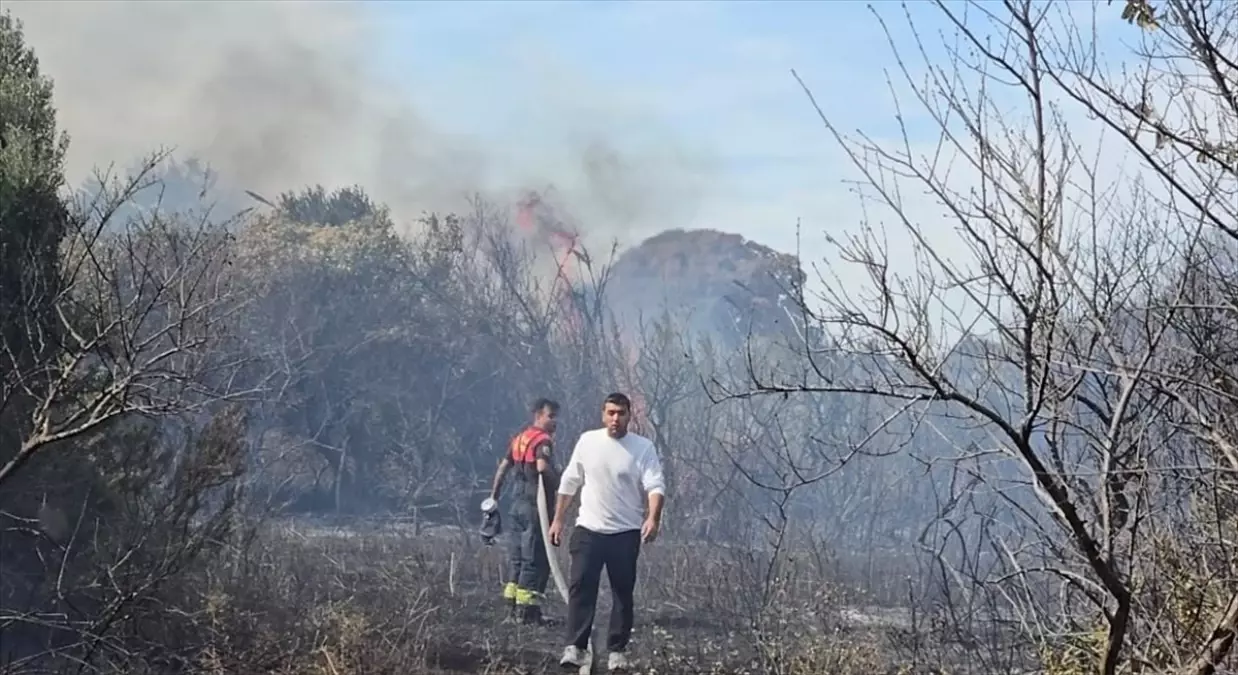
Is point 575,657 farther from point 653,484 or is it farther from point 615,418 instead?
point 615,418

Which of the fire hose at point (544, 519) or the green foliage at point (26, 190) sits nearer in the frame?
the green foliage at point (26, 190)

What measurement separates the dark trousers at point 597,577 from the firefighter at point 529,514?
1683 mm

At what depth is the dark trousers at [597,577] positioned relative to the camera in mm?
7934

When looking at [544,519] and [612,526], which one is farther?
[544,519]

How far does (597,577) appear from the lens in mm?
7980

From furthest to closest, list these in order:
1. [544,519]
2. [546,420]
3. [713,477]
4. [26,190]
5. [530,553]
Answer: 1. [713,477]
2. [546,420]
3. [530,553]
4. [544,519]
5. [26,190]

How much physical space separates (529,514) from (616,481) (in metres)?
1.88

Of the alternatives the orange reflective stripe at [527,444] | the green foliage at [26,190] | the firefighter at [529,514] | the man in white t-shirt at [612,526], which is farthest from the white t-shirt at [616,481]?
the green foliage at [26,190]

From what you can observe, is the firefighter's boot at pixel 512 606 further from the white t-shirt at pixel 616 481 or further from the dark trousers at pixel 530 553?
the white t-shirt at pixel 616 481

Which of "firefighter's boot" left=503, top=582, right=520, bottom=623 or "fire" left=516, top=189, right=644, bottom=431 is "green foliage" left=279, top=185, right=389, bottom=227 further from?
"firefighter's boot" left=503, top=582, right=520, bottom=623

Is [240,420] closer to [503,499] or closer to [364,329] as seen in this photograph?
[503,499]

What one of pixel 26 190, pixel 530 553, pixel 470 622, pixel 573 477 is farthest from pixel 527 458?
pixel 26 190

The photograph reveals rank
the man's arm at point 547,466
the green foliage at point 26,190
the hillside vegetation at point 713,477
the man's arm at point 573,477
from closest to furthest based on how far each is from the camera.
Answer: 1. the hillside vegetation at point 713,477
2. the green foliage at point 26,190
3. the man's arm at point 573,477
4. the man's arm at point 547,466

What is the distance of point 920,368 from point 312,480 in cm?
1664
